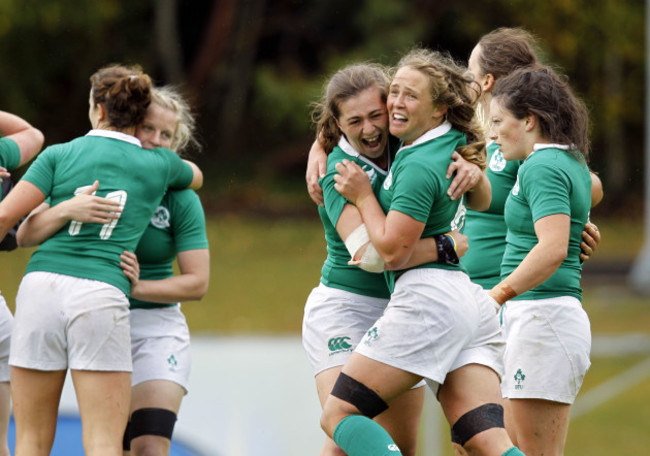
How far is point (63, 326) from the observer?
3838 millimetres

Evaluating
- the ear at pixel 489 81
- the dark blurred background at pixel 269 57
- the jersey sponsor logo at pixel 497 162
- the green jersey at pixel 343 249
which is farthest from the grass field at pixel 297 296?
the green jersey at pixel 343 249

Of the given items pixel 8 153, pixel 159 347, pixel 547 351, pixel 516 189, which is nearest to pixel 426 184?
pixel 516 189

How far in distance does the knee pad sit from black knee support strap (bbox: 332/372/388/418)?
107 cm

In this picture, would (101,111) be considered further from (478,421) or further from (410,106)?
(478,421)

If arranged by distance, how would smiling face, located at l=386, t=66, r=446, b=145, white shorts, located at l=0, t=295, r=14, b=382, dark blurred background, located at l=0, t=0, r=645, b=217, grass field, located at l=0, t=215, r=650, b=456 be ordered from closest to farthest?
smiling face, located at l=386, t=66, r=446, b=145
white shorts, located at l=0, t=295, r=14, b=382
grass field, located at l=0, t=215, r=650, b=456
dark blurred background, located at l=0, t=0, r=645, b=217

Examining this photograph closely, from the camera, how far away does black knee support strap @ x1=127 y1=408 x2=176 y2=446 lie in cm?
415

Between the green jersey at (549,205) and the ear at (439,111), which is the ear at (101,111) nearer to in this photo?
the ear at (439,111)

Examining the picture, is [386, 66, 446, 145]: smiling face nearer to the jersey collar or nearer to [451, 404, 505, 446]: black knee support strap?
[451, 404, 505, 446]: black knee support strap

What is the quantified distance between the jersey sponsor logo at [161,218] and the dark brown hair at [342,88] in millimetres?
938

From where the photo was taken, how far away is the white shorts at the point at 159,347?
14.0 feet

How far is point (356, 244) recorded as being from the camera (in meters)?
3.45

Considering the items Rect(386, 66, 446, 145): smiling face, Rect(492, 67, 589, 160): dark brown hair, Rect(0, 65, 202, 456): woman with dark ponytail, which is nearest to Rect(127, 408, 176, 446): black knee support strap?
Rect(0, 65, 202, 456): woman with dark ponytail

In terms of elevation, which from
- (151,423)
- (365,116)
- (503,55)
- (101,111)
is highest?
(503,55)

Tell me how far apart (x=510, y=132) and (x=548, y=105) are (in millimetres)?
171
